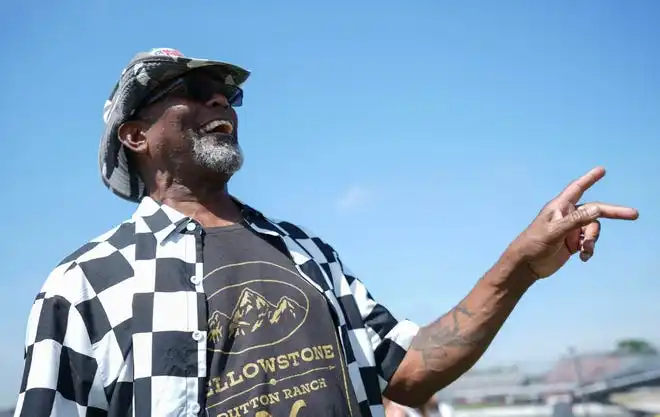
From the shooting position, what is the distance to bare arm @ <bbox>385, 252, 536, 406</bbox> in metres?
2.40

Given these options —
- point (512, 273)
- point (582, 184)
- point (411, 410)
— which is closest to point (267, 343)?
point (512, 273)

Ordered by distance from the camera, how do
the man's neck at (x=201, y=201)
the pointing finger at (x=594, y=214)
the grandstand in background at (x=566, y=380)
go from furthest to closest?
1. the grandstand in background at (x=566, y=380)
2. the man's neck at (x=201, y=201)
3. the pointing finger at (x=594, y=214)

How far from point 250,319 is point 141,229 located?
630 millimetres

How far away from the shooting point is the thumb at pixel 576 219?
6.82 ft

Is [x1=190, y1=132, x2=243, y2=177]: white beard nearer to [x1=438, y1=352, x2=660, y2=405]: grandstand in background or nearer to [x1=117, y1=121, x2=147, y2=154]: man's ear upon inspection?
[x1=117, y1=121, x2=147, y2=154]: man's ear

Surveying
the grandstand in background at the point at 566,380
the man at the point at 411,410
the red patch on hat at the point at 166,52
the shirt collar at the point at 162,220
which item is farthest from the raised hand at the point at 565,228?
the grandstand in background at the point at 566,380

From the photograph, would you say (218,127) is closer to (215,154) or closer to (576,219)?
(215,154)

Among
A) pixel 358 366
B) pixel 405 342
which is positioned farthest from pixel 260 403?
pixel 405 342

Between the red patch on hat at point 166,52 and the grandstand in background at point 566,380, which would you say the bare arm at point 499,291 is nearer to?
the red patch on hat at point 166,52

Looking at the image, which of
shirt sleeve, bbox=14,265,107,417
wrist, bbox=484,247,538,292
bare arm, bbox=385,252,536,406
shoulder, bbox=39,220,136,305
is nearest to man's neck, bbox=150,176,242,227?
shoulder, bbox=39,220,136,305

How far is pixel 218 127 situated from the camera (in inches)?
117

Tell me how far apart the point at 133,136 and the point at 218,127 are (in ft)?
1.44

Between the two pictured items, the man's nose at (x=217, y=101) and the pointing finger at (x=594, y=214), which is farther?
the man's nose at (x=217, y=101)

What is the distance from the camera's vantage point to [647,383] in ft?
45.4
